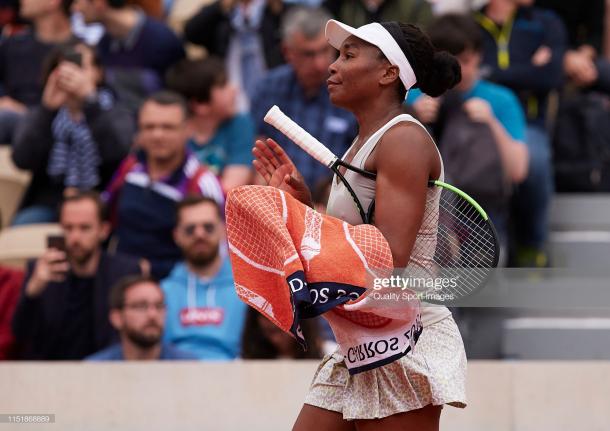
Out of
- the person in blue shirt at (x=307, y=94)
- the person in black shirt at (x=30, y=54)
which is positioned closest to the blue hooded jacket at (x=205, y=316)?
the person in blue shirt at (x=307, y=94)

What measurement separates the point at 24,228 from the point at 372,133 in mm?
4139

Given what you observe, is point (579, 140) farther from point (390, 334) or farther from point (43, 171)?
point (390, 334)

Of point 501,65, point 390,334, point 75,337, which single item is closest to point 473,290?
point 390,334

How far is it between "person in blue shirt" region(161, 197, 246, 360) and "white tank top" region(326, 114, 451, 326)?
2927mm

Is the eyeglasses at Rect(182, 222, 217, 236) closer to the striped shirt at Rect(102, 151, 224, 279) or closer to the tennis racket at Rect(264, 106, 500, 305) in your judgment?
the striped shirt at Rect(102, 151, 224, 279)

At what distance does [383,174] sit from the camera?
344 centimetres

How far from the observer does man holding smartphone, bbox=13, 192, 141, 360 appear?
21.9 feet

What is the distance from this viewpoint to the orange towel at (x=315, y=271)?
3.34 meters

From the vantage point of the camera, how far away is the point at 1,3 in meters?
9.41

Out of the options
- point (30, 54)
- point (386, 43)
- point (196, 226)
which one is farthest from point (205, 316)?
point (386, 43)

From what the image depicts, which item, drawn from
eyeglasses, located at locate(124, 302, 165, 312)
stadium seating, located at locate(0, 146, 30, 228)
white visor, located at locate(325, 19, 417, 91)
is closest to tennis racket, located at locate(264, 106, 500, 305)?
white visor, located at locate(325, 19, 417, 91)

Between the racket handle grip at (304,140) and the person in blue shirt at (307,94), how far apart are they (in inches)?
128

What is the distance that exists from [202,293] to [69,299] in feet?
2.28

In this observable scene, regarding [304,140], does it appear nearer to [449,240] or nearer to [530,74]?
[449,240]
